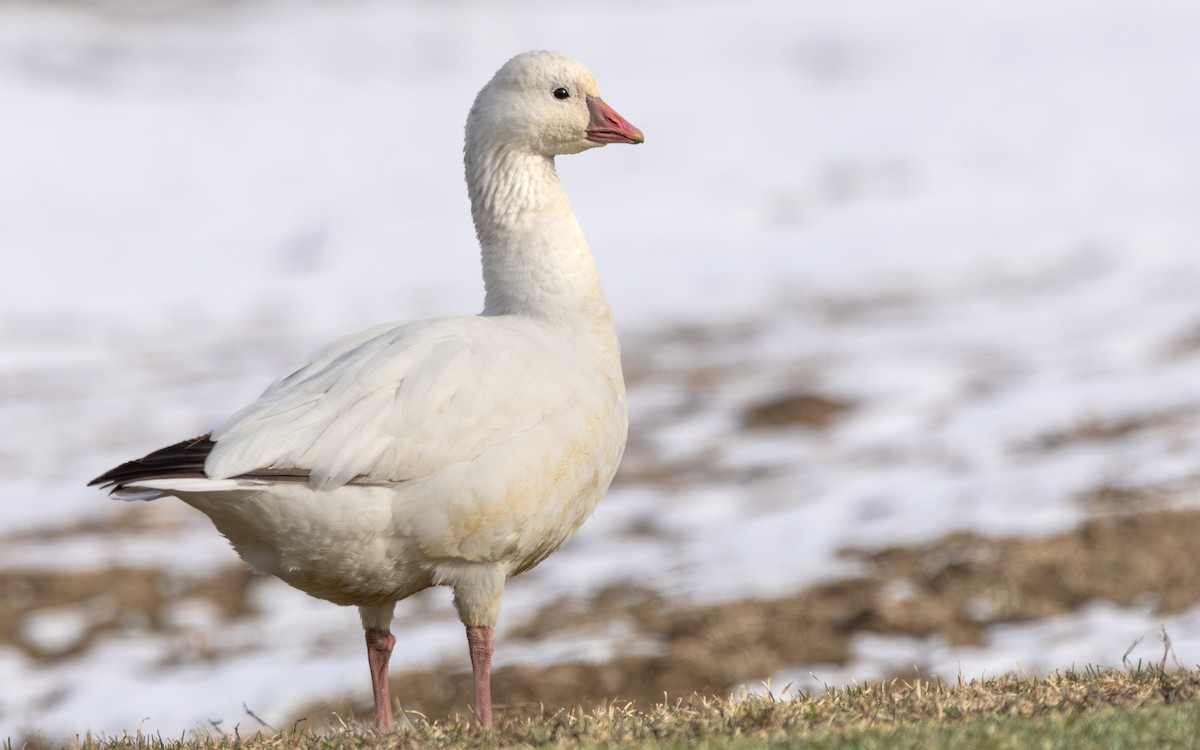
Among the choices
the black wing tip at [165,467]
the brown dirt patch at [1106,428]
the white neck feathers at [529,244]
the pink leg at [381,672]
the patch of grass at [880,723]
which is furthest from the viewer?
the brown dirt patch at [1106,428]

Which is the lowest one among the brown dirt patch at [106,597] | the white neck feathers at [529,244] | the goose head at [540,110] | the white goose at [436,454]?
the brown dirt patch at [106,597]

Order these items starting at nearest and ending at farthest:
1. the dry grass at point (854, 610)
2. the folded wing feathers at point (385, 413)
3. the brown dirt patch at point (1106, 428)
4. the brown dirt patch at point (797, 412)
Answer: the folded wing feathers at point (385, 413) < the dry grass at point (854, 610) < the brown dirt patch at point (1106, 428) < the brown dirt patch at point (797, 412)

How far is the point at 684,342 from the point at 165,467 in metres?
26.4

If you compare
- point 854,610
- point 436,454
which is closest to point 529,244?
point 436,454

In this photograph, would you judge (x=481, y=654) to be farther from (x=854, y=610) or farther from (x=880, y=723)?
(x=854, y=610)

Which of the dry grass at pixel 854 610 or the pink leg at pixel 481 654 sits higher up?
the pink leg at pixel 481 654

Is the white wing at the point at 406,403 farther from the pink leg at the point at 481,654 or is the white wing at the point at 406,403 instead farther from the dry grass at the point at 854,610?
the dry grass at the point at 854,610

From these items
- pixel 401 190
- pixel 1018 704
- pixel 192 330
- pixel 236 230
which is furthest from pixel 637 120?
pixel 1018 704

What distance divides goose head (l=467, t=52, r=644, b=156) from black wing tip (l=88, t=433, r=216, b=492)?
2.38 m

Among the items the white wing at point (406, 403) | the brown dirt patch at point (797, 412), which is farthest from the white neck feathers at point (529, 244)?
the brown dirt patch at point (797, 412)

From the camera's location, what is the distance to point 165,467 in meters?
5.87

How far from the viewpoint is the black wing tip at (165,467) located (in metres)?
5.85

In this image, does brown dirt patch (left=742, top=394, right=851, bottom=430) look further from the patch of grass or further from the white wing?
the patch of grass

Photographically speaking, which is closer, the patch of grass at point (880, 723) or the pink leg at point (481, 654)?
the patch of grass at point (880, 723)
